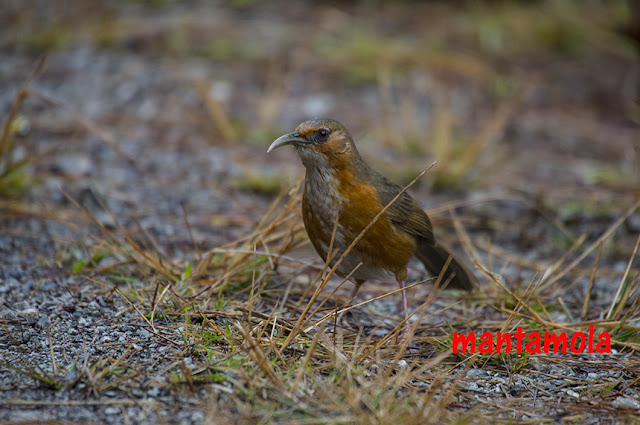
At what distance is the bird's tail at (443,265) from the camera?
13.6 feet

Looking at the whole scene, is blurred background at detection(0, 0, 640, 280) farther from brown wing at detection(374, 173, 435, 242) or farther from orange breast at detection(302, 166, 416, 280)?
orange breast at detection(302, 166, 416, 280)

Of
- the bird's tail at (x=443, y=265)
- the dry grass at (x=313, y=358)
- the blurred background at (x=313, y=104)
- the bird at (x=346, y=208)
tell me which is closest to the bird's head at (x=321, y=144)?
the bird at (x=346, y=208)

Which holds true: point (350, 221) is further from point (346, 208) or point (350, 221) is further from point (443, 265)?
point (443, 265)

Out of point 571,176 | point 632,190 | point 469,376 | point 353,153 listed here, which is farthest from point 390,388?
point 571,176

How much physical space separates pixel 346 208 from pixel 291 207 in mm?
429

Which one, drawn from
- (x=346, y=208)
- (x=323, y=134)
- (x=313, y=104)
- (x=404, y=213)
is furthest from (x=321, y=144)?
(x=313, y=104)

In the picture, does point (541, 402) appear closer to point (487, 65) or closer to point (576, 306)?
point (576, 306)

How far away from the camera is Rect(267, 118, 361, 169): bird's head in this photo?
12.1 ft

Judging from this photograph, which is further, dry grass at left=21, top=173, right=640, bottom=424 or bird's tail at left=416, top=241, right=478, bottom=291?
bird's tail at left=416, top=241, right=478, bottom=291

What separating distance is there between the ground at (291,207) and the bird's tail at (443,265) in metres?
0.13

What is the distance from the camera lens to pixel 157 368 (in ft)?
9.32

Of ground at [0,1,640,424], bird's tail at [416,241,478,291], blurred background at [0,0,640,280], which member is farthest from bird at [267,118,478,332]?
blurred background at [0,0,640,280]

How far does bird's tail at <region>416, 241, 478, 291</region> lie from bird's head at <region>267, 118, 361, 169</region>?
2.90 feet

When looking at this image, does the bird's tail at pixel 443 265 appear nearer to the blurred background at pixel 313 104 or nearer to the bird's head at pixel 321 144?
the blurred background at pixel 313 104
